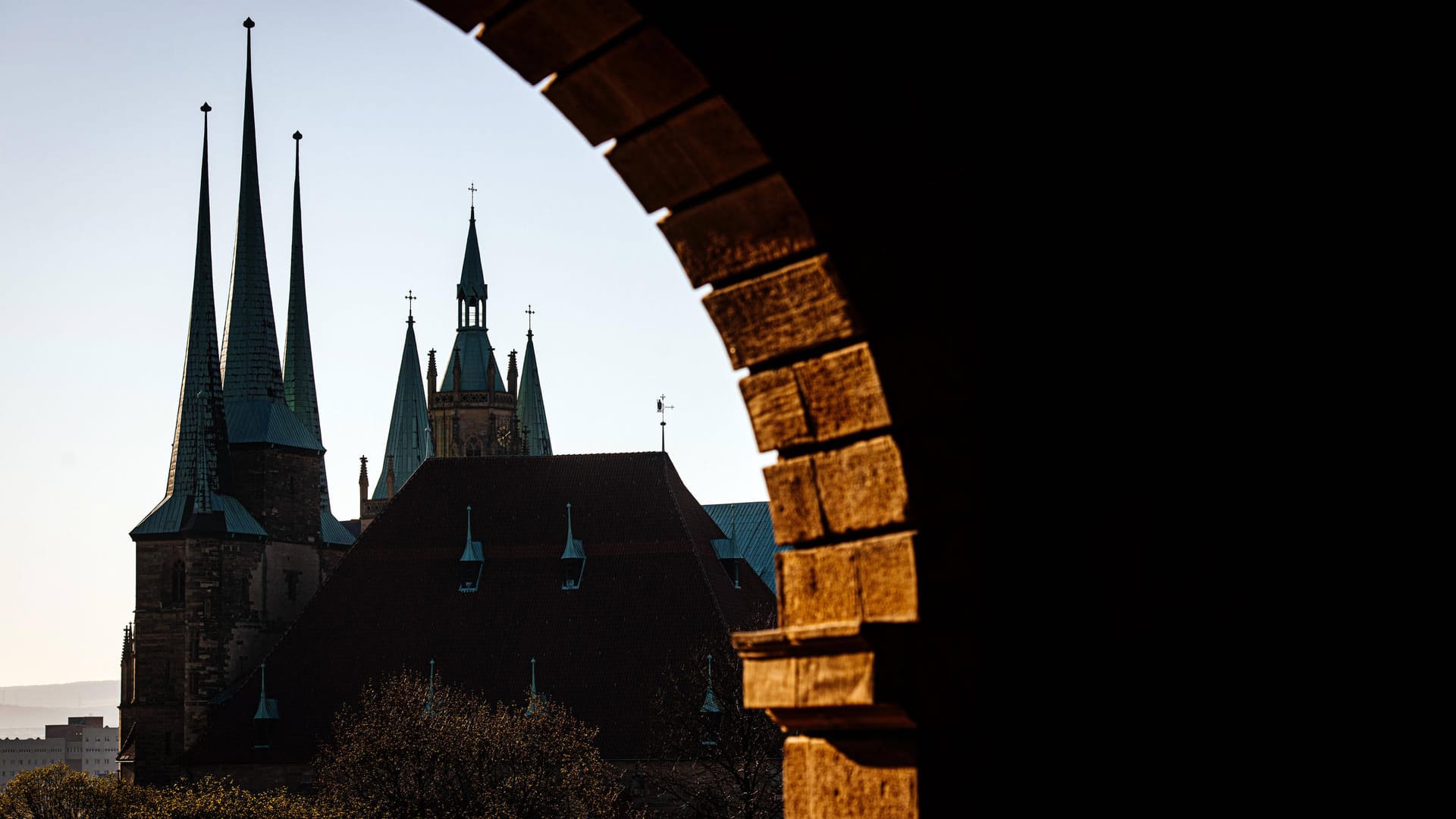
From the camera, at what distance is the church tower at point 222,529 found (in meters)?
55.4

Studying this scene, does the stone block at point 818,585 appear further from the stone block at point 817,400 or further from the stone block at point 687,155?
the stone block at point 687,155

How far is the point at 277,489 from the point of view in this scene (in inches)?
2322

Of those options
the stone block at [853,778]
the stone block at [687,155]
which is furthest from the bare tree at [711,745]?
the stone block at [687,155]

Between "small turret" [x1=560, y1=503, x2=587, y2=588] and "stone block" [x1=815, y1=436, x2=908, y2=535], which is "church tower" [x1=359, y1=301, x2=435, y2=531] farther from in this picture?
"stone block" [x1=815, y1=436, x2=908, y2=535]

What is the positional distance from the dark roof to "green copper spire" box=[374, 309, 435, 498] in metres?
42.5

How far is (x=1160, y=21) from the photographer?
13.5ft

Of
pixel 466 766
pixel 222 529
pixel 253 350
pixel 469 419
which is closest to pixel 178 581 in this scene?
pixel 222 529

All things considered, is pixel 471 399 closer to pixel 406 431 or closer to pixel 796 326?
pixel 406 431

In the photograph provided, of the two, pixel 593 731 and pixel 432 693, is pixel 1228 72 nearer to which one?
pixel 593 731

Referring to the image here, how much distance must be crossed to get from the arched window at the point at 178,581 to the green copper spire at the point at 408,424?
3926cm

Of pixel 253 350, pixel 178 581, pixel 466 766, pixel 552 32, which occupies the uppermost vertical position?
pixel 253 350

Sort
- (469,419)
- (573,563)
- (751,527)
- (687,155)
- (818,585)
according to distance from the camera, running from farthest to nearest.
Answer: (469,419)
(751,527)
(573,563)
(818,585)
(687,155)

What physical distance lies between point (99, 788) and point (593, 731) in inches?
709

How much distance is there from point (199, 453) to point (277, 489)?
2.77 meters
